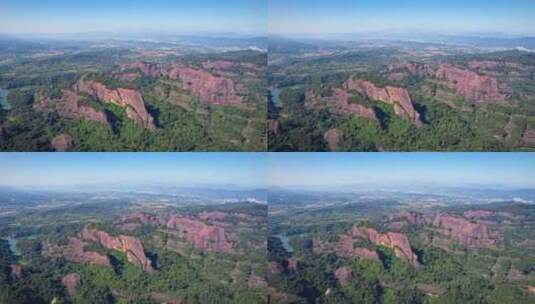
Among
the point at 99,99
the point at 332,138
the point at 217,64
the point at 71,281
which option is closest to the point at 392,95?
the point at 332,138

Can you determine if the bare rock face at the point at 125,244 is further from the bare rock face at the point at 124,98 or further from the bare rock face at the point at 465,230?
the bare rock face at the point at 465,230

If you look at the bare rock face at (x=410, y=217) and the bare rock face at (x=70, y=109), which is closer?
the bare rock face at (x=70, y=109)

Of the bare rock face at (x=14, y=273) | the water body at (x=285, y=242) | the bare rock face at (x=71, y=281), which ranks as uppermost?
the water body at (x=285, y=242)

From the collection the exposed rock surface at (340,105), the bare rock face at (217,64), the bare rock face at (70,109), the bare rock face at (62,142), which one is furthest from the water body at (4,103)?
the exposed rock surface at (340,105)

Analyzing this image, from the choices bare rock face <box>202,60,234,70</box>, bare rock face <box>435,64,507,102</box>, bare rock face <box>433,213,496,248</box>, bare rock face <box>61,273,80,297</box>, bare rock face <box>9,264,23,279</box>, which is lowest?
bare rock face <box>61,273,80,297</box>

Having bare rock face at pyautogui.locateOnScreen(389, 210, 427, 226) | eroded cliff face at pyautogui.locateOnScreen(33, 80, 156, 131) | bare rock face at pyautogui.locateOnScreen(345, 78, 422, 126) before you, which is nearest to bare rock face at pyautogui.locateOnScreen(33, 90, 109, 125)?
eroded cliff face at pyautogui.locateOnScreen(33, 80, 156, 131)

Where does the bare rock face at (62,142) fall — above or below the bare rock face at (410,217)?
above

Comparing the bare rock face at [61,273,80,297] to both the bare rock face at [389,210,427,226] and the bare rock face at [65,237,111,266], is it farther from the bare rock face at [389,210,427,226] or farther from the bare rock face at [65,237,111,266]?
the bare rock face at [389,210,427,226]

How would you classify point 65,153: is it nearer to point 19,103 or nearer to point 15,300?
point 19,103
